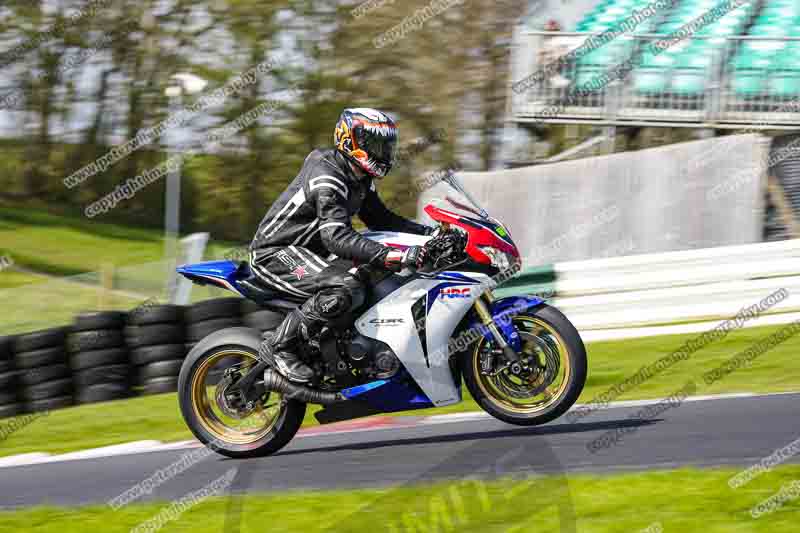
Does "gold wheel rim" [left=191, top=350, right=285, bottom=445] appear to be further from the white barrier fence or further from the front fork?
the white barrier fence

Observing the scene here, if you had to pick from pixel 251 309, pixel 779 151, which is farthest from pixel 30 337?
pixel 779 151

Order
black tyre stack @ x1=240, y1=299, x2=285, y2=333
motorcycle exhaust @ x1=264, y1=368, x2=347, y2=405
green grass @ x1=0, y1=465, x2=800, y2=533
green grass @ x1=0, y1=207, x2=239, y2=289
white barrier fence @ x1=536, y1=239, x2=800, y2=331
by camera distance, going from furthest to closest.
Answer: green grass @ x1=0, y1=207, x2=239, y2=289, white barrier fence @ x1=536, y1=239, x2=800, y2=331, black tyre stack @ x1=240, y1=299, x2=285, y2=333, motorcycle exhaust @ x1=264, y1=368, x2=347, y2=405, green grass @ x1=0, y1=465, x2=800, y2=533

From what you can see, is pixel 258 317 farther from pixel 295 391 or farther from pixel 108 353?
pixel 295 391

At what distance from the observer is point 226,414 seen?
6.82m

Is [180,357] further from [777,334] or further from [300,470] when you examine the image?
[777,334]

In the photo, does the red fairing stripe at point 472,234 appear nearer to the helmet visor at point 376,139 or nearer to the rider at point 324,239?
the rider at point 324,239

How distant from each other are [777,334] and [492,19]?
442 inches

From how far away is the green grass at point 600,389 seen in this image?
329 inches

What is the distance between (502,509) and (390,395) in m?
1.37

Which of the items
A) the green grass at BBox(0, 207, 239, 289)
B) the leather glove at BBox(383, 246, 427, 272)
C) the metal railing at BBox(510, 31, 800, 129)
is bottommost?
the green grass at BBox(0, 207, 239, 289)

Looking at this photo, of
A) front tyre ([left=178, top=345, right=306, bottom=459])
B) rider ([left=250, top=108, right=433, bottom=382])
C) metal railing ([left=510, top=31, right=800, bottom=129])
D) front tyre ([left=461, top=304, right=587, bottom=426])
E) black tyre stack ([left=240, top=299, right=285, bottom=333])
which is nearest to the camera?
front tyre ([left=461, top=304, right=587, bottom=426])

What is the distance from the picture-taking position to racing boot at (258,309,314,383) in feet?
21.1

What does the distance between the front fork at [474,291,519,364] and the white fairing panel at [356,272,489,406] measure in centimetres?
6

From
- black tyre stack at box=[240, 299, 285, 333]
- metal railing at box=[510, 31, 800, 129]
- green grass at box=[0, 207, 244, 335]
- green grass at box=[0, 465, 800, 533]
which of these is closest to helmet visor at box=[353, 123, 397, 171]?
green grass at box=[0, 465, 800, 533]
